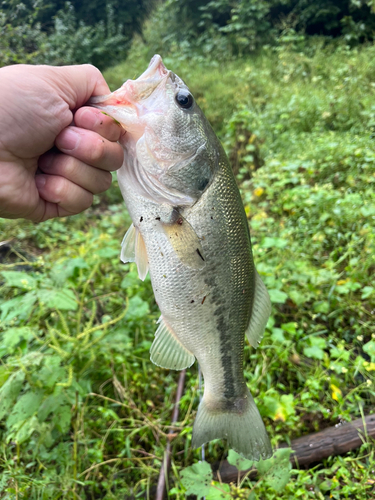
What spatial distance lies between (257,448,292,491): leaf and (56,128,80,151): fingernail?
6.18 ft

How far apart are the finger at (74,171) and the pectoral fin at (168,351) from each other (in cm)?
73

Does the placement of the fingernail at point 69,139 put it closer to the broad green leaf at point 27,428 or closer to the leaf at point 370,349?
the broad green leaf at point 27,428

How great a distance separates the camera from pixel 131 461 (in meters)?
2.00

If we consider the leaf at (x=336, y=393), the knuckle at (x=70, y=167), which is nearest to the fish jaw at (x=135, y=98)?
the knuckle at (x=70, y=167)

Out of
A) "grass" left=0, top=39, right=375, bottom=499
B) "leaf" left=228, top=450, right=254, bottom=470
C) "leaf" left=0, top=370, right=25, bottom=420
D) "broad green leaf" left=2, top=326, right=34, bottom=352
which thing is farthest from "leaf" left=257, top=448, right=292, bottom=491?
"broad green leaf" left=2, top=326, right=34, bottom=352

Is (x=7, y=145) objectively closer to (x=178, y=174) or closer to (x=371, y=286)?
(x=178, y=174)

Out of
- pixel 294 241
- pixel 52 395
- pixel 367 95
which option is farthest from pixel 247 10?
pixel 52 395

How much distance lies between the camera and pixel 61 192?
150 centimetres

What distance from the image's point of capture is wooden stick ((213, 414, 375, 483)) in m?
1.91

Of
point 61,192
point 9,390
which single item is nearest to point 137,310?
point 9,390

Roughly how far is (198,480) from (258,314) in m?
0.91

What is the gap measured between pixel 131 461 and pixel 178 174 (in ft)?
5.96

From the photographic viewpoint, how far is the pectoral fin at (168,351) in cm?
146

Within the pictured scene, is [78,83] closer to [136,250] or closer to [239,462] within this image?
[136,250]
